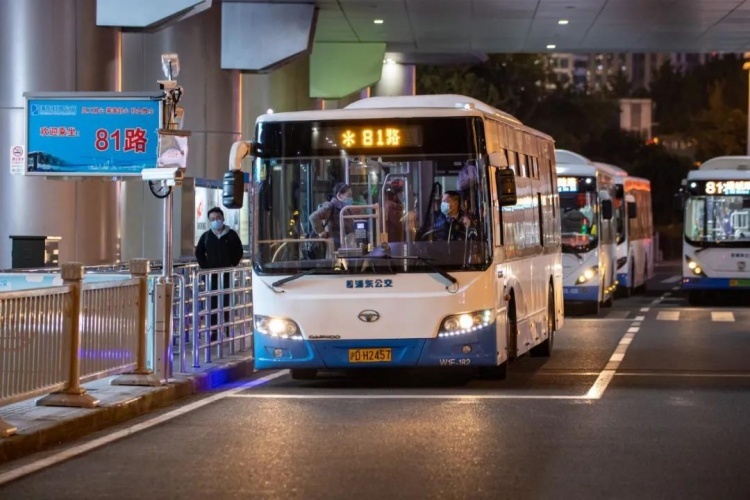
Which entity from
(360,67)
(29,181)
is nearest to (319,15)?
(360,67)

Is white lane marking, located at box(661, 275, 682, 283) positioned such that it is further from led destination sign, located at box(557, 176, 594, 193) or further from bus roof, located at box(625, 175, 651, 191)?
led destination sign, located at box(557, 176, 594, 193)

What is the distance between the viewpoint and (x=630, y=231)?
1438 inches

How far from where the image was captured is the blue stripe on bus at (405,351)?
1523 centimetres

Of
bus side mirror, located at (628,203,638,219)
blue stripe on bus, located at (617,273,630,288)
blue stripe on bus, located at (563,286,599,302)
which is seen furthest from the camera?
blue stripe on bus, located at (617,273,630,288)

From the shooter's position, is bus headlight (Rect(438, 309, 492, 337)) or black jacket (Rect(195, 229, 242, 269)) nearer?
bus headlight (Rect(438, 309, 492, 337))

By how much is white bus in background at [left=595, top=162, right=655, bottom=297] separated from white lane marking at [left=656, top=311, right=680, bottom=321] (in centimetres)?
355

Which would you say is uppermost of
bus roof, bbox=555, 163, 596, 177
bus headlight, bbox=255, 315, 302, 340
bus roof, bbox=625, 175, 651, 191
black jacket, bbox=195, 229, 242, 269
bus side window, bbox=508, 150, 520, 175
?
bus roof, bbox=625, 175, 651, 191

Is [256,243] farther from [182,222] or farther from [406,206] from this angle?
[182,222]

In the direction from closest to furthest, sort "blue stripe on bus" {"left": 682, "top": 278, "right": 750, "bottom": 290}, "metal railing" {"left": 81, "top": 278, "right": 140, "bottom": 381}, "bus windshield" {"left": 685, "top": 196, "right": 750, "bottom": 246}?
1. "metal railing" {"left": 81, "top": 278, "right": 140, "bottom": 381}
2. "blue stripe on bus" {"left": 682, "top": 278, "right": 750, "bottom": 290}
3. "bus windshield" {"left": 685, "top": 196, "right": 750, "bottom": 246}

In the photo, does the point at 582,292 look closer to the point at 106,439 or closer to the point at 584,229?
the point at 584,229

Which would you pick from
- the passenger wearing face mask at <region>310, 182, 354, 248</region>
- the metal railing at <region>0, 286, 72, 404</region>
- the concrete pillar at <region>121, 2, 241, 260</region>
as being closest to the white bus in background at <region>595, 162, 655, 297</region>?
the concrete pillar at <region>121, 2, 241, 260</region>

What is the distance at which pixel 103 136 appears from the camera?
66.5ft

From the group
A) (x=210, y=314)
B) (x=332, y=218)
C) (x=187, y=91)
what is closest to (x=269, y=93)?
(x=187, y=91)

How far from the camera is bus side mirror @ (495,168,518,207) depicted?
15359 mm
